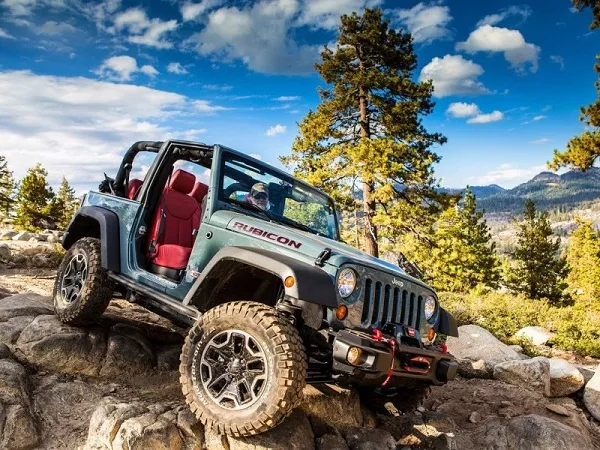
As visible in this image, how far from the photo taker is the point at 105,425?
383 centimetres

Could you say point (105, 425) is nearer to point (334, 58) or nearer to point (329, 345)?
point (329, 345)

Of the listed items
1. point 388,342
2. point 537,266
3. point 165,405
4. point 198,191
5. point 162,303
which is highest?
point 198,191

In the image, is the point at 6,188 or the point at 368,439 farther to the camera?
the point at 6,188

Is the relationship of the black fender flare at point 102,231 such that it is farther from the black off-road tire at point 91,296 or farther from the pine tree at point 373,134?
the pine tree at point 373,134

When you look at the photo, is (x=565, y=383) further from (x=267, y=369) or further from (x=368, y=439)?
(x=267, y=369)

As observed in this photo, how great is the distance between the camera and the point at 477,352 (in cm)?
944

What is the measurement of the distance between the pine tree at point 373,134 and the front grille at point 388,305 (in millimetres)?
16167

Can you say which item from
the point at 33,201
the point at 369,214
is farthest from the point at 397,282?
the point at 33,201

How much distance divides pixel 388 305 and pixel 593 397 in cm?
468

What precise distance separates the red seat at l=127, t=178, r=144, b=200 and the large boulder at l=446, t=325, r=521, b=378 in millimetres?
5493

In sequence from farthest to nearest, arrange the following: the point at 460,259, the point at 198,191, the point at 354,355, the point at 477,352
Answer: the point at 460,259, the point at 477,352, the point at 198,191, the point at 354,355

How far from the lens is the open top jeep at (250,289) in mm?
3453

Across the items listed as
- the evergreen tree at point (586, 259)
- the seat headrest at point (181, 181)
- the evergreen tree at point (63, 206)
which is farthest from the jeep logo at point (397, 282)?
the evergreen tree at point (63, 206)

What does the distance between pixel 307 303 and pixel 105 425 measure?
194cm
